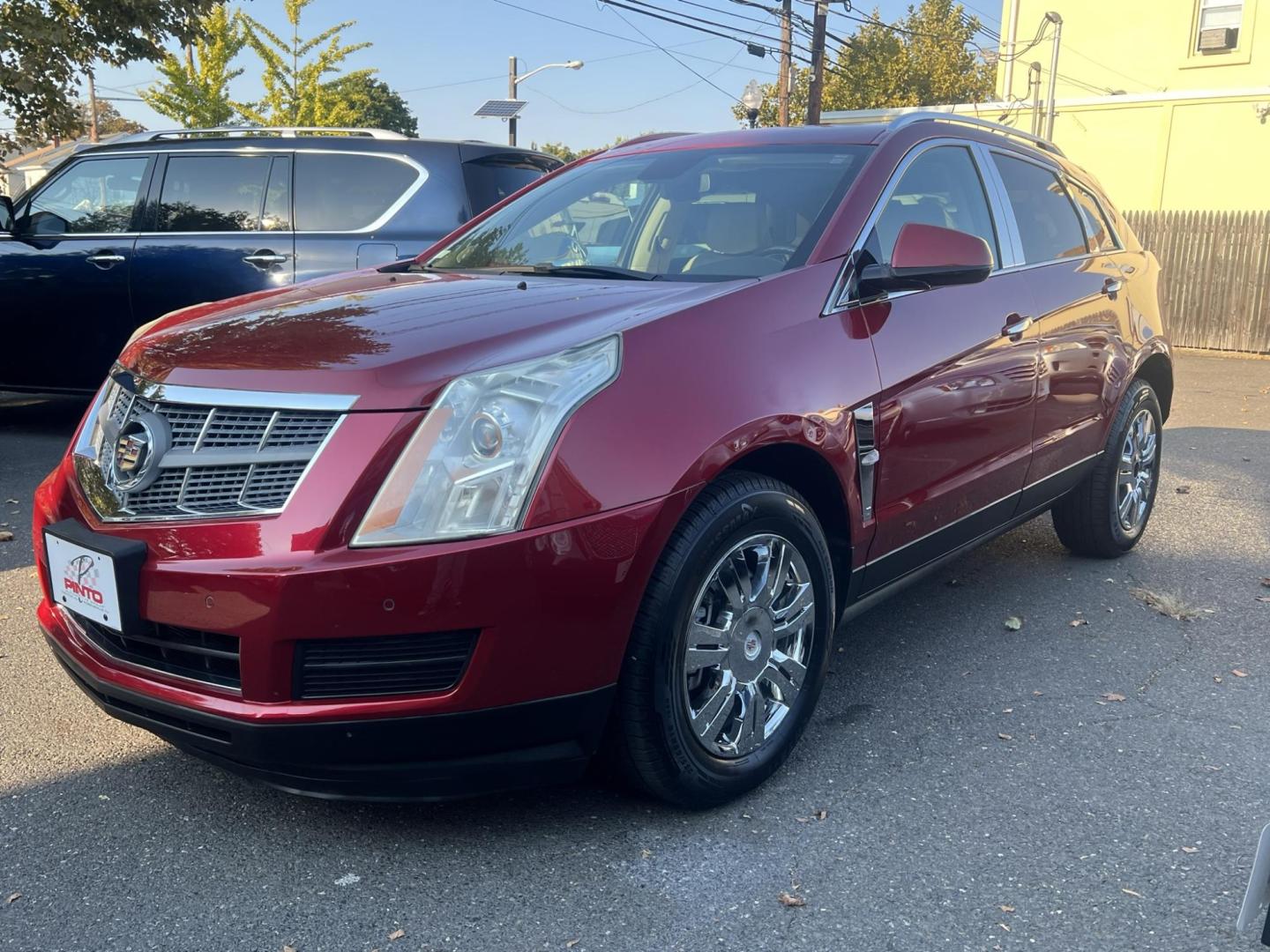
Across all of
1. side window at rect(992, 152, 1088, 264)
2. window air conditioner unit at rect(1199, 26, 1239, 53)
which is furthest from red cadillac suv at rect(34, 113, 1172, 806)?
window air conditioner unit at rect(1199, 26, 1239, 53)

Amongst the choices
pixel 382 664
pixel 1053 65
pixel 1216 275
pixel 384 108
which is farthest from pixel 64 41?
pixel 384 108

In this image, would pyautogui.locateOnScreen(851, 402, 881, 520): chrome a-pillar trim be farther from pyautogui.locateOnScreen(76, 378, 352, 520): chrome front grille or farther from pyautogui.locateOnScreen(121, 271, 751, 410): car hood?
pyautogui.locateOnScreen(76, 378, 352, 520): chrome front grille

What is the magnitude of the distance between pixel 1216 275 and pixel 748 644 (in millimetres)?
13457

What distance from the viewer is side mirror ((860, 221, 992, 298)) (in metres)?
3.13

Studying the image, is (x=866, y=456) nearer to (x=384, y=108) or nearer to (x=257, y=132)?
(x=257, y=132)

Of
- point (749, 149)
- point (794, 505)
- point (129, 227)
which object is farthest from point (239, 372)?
point (129, 227)

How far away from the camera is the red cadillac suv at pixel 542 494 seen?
2244 millimetres

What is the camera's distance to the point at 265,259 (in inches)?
252

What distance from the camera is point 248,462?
7.64 feet

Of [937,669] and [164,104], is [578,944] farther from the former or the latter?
[164,104]

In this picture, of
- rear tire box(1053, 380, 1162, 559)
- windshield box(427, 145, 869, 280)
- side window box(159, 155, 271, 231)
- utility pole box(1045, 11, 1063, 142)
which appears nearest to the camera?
windshield box(427, 145, 869, 280)

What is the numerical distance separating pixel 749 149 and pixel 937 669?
1.87 m

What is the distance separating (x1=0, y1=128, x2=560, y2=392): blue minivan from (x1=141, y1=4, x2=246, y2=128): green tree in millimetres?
17888

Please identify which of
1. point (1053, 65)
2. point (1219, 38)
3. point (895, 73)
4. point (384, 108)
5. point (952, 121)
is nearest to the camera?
point (952, 121)
